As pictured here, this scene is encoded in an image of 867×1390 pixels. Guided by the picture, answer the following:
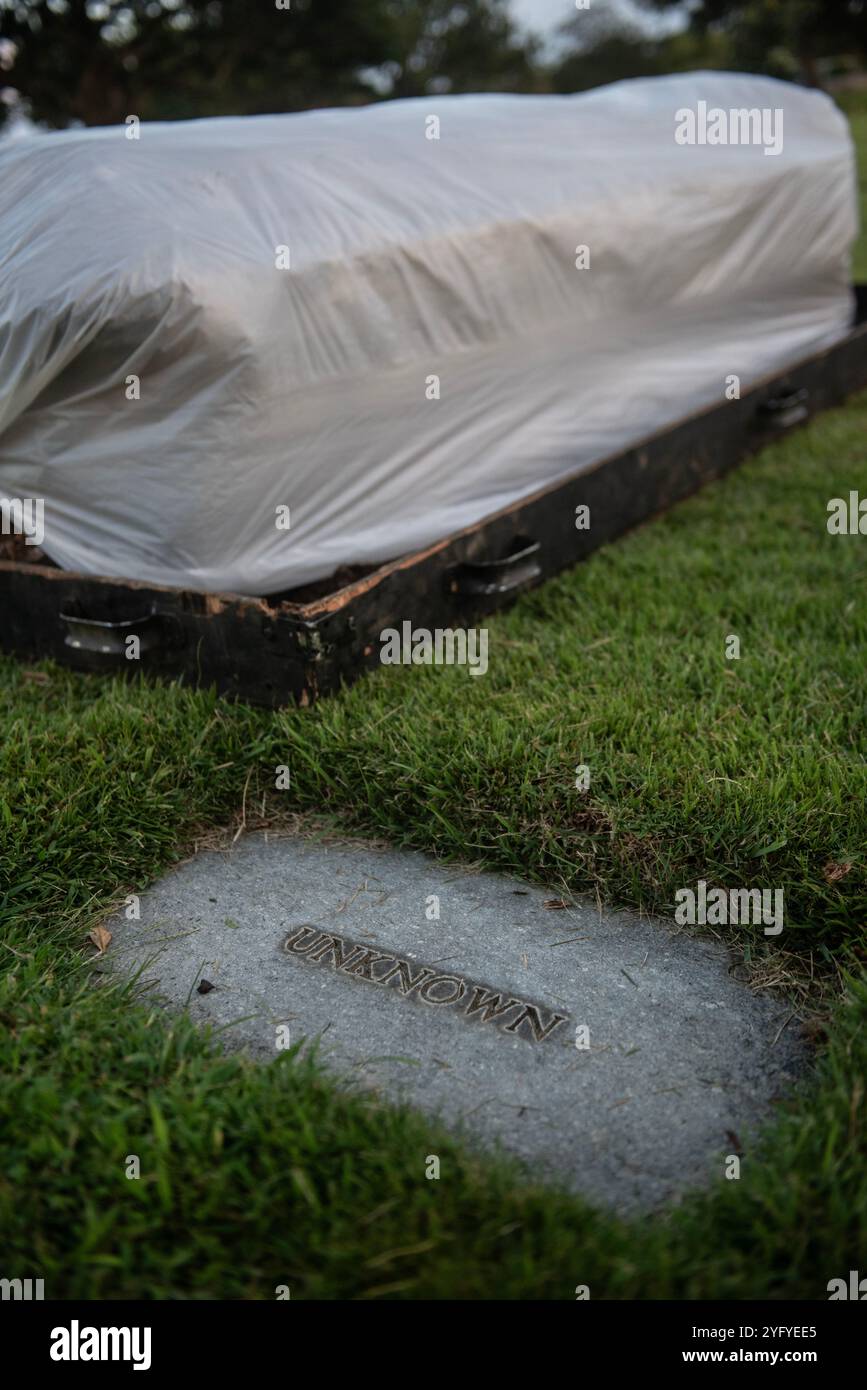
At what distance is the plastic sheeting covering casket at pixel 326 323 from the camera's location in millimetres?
2984

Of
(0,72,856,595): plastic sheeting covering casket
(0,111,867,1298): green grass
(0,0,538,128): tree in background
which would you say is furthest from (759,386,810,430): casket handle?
(0,0,538,128): tree in background

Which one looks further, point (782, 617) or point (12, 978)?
point (782, 617)

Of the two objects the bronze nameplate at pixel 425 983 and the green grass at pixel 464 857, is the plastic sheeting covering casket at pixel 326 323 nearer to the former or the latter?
the green grass at pixel 464 857

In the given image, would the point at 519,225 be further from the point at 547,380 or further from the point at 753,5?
the point at 753,5

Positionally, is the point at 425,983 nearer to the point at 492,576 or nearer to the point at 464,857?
the point at 464,857

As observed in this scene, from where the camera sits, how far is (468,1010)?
2.21 meters

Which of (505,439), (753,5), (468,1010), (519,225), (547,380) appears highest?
(753,5)

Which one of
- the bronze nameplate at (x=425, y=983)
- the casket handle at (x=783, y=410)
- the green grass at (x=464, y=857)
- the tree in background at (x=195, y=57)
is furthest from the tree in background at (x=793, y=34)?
the bronze nameplate at (x=425, y=983)

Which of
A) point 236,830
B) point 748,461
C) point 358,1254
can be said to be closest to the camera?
point 358,1254

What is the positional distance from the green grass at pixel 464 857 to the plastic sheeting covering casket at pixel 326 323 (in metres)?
0.49

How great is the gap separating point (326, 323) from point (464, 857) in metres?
1.53

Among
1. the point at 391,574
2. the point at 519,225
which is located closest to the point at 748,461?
the point at 519,225

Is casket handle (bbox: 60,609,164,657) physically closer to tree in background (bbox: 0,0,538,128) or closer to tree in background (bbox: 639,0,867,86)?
tree in background (bbox: 0,0,538,128)

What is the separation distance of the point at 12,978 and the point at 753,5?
809 inches
